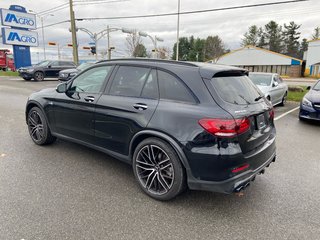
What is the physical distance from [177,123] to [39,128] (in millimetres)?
3242

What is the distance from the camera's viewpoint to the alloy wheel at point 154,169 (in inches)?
117

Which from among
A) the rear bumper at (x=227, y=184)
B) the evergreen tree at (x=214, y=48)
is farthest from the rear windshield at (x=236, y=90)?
the evergreen tree at (x=214, y=48)

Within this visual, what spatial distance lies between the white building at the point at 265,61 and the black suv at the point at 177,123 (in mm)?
55925

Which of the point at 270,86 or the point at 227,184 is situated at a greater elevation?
the point at 270,86

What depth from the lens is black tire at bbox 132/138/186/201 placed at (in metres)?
2.84

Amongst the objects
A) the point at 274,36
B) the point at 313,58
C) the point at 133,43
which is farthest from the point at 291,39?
the point at 133,43

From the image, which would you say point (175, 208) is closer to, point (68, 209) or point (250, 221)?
point (250, 221)

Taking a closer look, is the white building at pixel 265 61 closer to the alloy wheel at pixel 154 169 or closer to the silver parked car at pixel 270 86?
the silver parked car at pixel 270 86

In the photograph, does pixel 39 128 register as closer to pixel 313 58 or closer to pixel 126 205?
pixel 126 205

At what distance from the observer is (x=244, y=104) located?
2877 millimetres

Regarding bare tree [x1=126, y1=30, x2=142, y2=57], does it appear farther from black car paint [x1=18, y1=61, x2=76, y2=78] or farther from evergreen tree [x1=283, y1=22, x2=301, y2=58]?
evergreen tree [x1=283, y1=22, x2=301, y2=58]

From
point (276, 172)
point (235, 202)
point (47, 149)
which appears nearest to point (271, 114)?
point (276, 172)

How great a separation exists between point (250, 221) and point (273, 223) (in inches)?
9.5

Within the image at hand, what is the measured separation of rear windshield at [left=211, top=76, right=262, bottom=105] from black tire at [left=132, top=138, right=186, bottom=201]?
90cm
